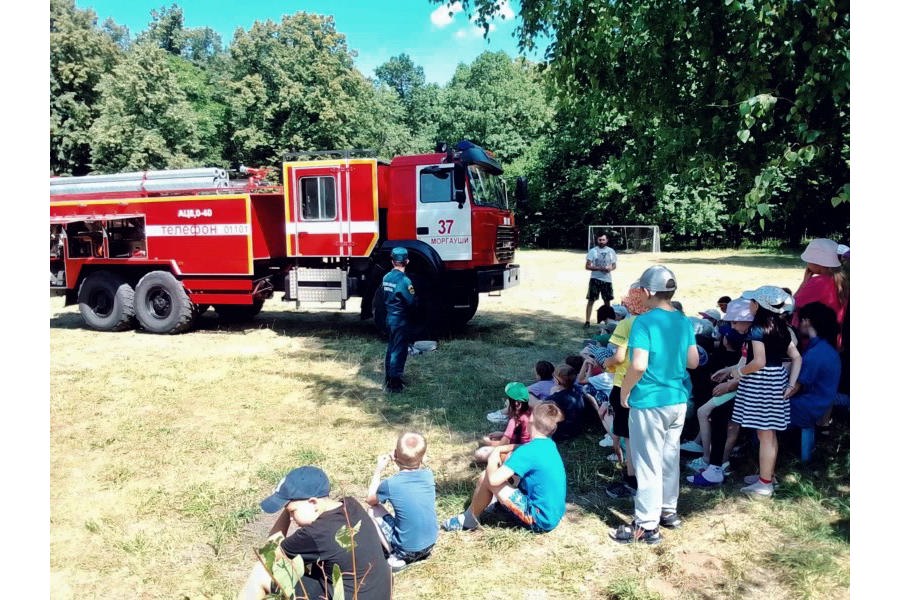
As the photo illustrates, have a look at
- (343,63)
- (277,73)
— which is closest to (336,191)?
(277,73)

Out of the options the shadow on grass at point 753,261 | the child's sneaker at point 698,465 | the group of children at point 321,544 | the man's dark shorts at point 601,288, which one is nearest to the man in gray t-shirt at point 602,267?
the man's dark shorts at point 601,288

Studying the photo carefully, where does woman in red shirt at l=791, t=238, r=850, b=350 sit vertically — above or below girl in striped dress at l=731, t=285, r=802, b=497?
above

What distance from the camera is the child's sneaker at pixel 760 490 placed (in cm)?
451

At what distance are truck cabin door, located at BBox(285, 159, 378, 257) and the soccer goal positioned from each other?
23614 mm

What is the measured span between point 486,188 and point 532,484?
7048 mm

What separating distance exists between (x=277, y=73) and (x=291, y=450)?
115 feet

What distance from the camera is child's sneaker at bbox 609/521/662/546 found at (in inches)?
159

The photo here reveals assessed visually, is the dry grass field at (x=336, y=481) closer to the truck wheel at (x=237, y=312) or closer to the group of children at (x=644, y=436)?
the group of children at (x=644, y=436)

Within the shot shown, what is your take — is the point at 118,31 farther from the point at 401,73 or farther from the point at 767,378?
the point at 767,378

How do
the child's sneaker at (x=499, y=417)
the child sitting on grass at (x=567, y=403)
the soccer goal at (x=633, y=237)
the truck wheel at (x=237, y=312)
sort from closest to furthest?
the child sitting on grass at (x=567, y=403)
the child's sneaker at (x=499, y=417)
the truck wheel at (x=237, y=312)
the soccer goal at (x=633, y=237)

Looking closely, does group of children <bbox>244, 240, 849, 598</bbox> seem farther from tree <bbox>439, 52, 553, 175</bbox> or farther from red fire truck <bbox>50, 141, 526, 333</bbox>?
tree <bbox>439, 52, 553, 175</bbox>

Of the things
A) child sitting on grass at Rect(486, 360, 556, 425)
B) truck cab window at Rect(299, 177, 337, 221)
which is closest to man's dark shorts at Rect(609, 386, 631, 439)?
child sitting on grass at Rect(486, 360, 556, 425)

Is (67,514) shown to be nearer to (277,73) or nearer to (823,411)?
(823,411)

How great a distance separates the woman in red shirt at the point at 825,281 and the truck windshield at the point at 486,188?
5.51m
